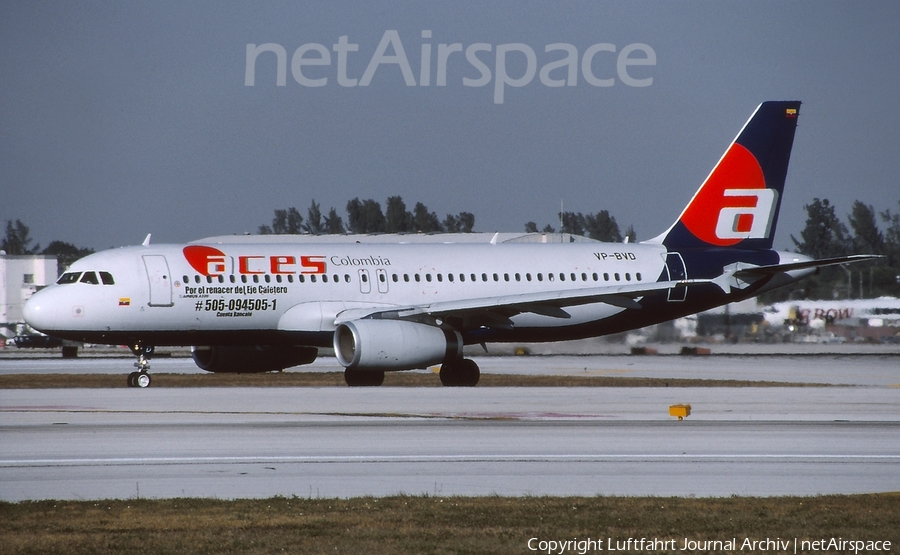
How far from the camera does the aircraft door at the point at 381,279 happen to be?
109 ft

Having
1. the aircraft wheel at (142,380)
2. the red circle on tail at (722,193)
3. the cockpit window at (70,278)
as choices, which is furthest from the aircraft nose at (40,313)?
the red circle on tail at (722,193)

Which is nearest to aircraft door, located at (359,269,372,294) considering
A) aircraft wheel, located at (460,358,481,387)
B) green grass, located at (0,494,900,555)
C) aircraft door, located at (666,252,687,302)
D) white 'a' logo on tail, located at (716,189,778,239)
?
aircraft wheel, located at (460,358,481,387)

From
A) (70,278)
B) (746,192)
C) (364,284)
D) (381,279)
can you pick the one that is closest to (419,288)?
(381,279)

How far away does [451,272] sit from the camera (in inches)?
1345

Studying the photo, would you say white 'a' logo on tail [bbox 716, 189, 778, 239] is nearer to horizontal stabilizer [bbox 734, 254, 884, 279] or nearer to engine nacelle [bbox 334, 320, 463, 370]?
horizontal stabilizer [bbox 734, 254, 884, 279]

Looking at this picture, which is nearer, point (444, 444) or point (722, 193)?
point (444, 444)

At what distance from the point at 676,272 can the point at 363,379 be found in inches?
385

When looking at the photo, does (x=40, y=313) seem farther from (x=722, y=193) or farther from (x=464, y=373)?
(x=722, y=193)

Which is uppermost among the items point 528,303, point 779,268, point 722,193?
point 722,193

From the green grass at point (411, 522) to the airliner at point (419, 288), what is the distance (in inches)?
665

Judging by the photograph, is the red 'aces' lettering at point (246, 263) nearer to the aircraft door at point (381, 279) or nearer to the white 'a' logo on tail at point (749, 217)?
the aircraft door at point (381, 279)

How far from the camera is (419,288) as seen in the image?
33.5 meters

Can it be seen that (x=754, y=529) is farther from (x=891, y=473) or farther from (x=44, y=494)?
(x=44, y=494)

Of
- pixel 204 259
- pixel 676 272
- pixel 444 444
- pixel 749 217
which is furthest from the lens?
pixel 749 217
